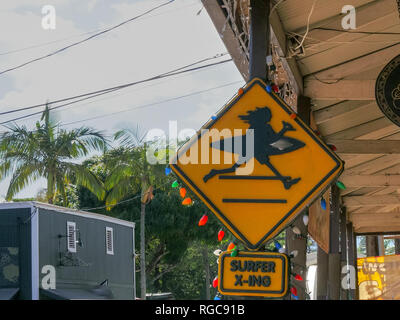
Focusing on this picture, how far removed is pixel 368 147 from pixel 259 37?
4781mm

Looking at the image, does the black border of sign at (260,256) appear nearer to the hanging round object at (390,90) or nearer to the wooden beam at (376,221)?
the hanging round object at (390,90)

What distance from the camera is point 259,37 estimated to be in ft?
17.0

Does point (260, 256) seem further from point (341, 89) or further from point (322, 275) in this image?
point (322, 275)

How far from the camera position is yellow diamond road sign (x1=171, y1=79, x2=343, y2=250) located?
14.3 feet

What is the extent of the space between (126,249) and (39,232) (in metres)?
7.70

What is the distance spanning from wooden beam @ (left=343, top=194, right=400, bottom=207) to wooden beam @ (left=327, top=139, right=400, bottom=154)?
4894 millimetres

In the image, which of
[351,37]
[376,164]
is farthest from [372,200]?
[351,37]

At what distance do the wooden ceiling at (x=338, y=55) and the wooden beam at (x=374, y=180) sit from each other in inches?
27.1

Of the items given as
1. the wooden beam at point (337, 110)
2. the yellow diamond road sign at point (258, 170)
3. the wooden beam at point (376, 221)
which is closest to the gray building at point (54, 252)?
the wooden beam at point (376, 221)

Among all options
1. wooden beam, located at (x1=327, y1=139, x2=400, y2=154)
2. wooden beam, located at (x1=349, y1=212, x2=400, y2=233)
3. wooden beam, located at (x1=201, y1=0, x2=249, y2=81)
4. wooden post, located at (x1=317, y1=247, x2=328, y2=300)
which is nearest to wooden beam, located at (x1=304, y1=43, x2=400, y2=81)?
wooden beam, located at (x1=327, y1=139, x2=400, y2=154)

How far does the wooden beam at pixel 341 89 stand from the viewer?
27.1 ft

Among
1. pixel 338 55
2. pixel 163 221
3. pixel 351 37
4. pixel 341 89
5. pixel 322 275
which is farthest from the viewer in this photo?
pixel 163 221
